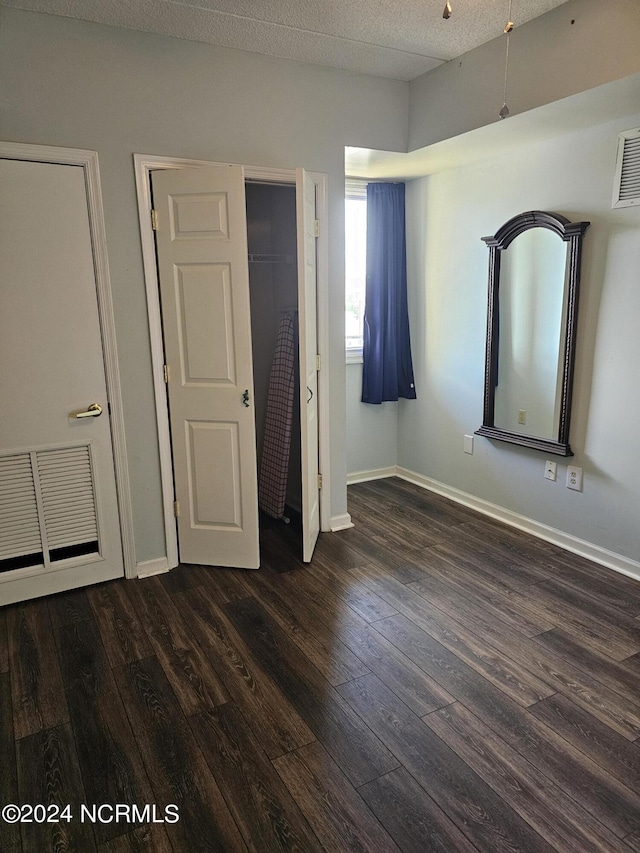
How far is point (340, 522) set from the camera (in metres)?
3.63

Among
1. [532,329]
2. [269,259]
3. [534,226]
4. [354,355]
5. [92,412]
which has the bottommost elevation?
[92,412]

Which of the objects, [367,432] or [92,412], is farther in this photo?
[367,432]

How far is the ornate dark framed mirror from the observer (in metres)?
3.12

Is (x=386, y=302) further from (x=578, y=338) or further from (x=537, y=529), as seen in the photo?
(x=537, y=529)

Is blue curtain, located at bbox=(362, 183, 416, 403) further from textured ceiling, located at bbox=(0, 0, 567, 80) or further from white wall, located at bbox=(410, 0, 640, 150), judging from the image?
textured ceiling, located at bbox=(0, 0, 567, 80)

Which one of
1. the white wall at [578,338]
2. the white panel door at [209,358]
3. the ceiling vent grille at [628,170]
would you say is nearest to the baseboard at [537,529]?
the white wall at [578,338]

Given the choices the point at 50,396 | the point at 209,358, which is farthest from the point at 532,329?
the point at 50,396

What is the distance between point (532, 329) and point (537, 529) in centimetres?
126

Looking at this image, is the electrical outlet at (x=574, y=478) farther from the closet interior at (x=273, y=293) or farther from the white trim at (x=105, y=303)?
the white trim at (x=105, y=303)

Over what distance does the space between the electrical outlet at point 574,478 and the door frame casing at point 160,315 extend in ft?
4.75

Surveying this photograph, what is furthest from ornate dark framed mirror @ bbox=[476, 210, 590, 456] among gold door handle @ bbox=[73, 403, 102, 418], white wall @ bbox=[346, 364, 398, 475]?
gold door handle @ bbox=[73, 403, 102, 418]

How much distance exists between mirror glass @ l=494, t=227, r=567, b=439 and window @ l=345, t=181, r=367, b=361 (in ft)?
3.86

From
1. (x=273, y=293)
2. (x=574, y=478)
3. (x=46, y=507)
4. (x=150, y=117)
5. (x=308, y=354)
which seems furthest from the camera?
(x=273, y=293)

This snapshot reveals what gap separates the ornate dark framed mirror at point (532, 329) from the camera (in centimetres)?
312
